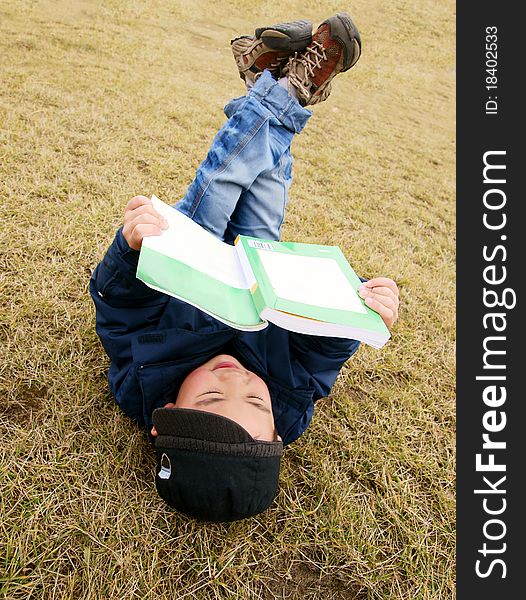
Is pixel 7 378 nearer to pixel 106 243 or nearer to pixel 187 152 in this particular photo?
pixel 106 243

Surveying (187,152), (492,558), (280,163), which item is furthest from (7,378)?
(187,152)

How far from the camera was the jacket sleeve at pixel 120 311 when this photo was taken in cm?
143

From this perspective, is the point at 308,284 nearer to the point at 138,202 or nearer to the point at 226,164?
the point at 138,202

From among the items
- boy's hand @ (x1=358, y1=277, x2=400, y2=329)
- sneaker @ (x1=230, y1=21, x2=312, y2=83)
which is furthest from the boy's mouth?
sneaker @ (x1=230, y1=21, x2=312, y2=83)

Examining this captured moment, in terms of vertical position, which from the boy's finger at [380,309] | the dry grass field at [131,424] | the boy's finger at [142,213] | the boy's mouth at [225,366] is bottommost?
the dry grass field at [131,424]

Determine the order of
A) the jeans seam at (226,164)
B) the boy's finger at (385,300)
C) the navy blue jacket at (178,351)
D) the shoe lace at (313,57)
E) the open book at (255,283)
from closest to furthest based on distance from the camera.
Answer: the open book at (255,283), the boy's finger at (385,300), the navy blue jacket at (178,351), the jeans seam at (226,164), the shoe lace at (313,57)

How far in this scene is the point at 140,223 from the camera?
1249 mm

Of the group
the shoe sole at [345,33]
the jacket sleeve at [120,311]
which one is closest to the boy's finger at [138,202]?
the jacket sleeve at [120,311]

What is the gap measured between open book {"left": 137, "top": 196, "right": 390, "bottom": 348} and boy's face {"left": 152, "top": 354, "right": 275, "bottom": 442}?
0.30 m

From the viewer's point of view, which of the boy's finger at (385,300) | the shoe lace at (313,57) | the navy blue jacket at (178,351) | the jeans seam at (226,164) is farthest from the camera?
the shoe lace at (313,57)

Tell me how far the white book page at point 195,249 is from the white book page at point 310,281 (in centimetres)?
9

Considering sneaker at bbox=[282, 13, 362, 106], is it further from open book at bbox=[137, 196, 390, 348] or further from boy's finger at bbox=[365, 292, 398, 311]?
boy's finger at bbox=[365, 292, 398, 311]

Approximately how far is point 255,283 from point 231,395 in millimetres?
349

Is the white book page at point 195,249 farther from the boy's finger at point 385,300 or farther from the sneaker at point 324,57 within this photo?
the sneaker at point 324,57
